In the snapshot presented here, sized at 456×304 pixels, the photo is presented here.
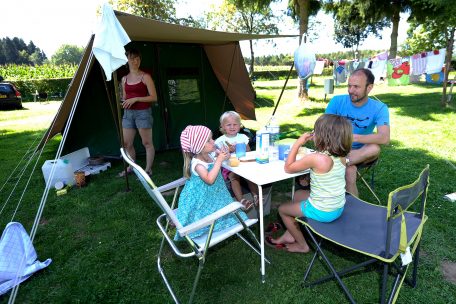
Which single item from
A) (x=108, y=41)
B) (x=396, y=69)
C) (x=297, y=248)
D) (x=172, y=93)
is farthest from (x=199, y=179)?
(x=396, y=69)

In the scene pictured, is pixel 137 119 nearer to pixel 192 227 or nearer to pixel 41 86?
pixel 192 227

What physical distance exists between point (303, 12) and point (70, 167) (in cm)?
822

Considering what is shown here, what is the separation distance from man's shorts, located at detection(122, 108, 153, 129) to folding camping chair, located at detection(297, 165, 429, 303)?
2.62 meters

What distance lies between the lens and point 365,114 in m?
2.74

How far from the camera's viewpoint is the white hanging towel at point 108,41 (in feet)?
7.48

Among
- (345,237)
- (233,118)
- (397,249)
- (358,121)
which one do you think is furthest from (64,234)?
(358,121)

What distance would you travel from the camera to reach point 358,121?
9.11 feet

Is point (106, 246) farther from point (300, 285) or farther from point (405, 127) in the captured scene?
point (405, 127)

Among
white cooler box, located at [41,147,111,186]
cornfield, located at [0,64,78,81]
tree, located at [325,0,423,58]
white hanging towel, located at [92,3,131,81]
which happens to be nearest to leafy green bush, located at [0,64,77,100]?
cornfield, located at [0,64,78,81]

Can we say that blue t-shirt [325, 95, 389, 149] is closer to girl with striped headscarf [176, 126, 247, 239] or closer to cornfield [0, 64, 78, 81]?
girl with striped headscarf [176, 126, 247, 239]

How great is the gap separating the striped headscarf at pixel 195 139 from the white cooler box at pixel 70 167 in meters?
2.22

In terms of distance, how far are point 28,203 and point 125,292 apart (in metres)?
2.21

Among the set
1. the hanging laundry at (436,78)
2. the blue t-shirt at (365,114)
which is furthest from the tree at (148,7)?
the blue t-shirt at (365,114)

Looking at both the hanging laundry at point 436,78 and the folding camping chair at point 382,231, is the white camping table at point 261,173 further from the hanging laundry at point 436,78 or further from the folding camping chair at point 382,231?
the hanging laundry at point 436,78
